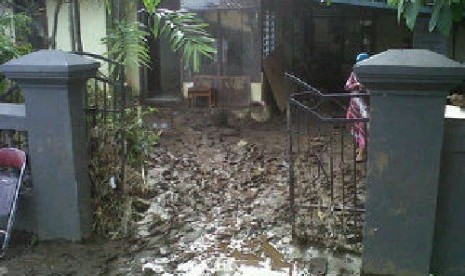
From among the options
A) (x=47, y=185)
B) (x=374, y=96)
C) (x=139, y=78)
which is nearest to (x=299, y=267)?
(x=374, y=96)

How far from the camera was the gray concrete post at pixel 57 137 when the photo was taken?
4824mm

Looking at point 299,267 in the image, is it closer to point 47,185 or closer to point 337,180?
point 47,185

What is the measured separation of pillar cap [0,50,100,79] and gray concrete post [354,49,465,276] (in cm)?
258

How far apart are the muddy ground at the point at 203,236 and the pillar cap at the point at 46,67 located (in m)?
1.70

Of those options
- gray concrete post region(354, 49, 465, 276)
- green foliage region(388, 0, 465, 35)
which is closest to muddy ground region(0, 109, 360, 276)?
gray concrete post region(354, 49, 465, 276)

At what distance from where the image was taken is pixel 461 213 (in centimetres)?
427

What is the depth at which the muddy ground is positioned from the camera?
4.75m

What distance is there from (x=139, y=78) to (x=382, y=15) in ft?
27.4

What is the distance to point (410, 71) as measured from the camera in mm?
3939

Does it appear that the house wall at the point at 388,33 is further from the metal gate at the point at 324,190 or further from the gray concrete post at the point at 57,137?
the gray concrete post at the point at 57,137

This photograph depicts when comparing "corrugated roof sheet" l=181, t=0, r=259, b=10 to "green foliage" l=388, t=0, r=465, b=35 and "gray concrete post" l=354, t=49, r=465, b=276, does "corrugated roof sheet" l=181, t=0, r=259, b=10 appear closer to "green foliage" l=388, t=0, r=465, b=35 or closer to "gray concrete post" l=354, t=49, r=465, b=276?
"gray concrete post" l=354, t=49, r=465, b=276

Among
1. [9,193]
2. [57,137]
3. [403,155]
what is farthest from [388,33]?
[9,193]

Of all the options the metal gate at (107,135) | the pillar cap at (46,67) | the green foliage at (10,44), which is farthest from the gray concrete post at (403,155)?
the green foliage at (10,44)

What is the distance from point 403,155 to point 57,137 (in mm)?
3211
